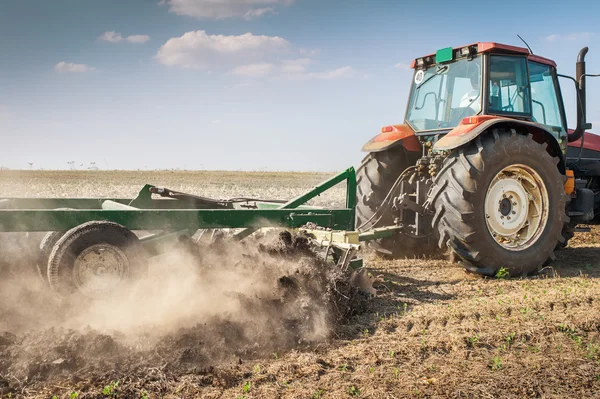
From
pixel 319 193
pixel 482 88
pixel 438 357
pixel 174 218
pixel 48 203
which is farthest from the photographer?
pixel 482 88

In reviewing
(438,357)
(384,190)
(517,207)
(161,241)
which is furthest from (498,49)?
(161,241)

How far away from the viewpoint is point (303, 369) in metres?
3.39

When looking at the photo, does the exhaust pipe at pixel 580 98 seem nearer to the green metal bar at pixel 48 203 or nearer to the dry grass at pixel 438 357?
the dry grass at pixel 438 357

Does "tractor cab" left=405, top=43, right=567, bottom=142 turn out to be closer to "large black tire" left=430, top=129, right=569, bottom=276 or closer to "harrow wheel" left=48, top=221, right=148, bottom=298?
"large black tire" left=430, top=129, right=569, bottom=276

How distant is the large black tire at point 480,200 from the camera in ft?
18.1

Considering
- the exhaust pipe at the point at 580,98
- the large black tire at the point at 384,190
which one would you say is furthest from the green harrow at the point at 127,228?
the exhaust pipe at the point at 580,98

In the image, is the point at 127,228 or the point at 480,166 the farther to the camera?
the point at 480,166

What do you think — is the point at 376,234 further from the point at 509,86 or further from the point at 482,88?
the point at 509,86

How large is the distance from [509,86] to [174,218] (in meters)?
4.08

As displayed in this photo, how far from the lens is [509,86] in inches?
246

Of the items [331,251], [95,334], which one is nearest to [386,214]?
[331,251]

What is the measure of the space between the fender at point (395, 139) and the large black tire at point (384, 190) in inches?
5.2

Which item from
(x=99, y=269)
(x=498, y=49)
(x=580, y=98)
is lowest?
(x=99, y=269)

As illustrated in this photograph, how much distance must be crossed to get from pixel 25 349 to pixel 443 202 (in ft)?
12.9
